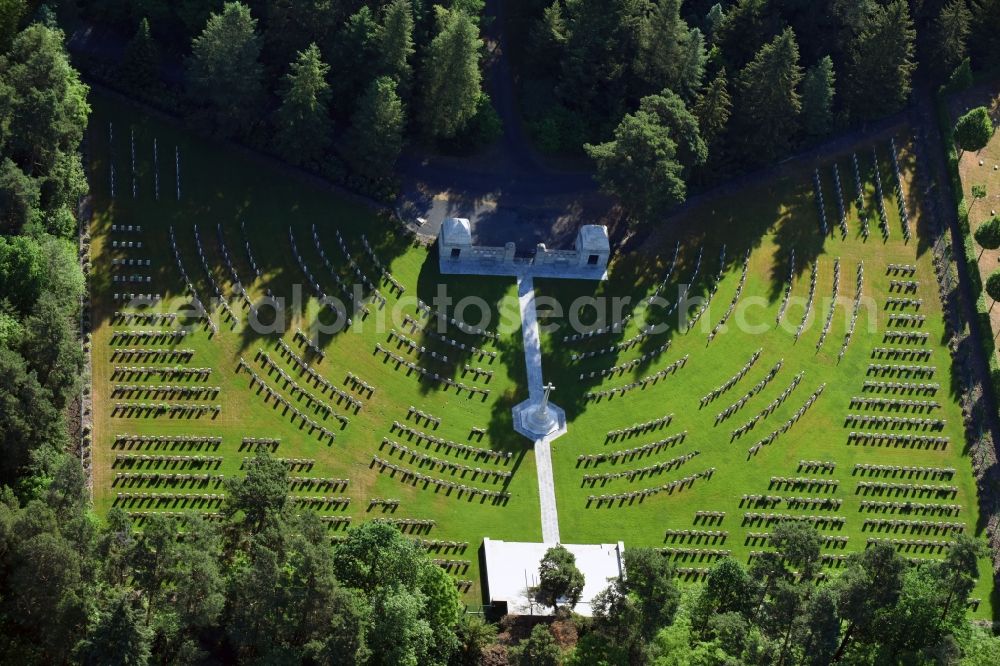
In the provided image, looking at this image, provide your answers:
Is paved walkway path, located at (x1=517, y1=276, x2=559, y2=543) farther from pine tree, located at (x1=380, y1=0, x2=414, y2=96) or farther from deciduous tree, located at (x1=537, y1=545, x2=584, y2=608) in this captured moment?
pine tree, located at (x1=380, y1=0, x2=414, y2=96)

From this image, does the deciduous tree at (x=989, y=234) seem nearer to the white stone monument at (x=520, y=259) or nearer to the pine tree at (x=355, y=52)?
the white stone monument at (x=520, y=259)

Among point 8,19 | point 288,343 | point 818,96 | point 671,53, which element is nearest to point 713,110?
point 671,53

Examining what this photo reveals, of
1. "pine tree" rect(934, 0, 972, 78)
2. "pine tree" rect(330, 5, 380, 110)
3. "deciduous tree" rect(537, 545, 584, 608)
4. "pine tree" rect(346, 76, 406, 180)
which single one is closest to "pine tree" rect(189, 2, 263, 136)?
"pine tree" rect(330, 5, 380, 110)

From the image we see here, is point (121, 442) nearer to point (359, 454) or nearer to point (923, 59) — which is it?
point (359, 454)

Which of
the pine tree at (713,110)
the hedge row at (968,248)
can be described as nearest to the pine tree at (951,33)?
the hedge row at (968,248)

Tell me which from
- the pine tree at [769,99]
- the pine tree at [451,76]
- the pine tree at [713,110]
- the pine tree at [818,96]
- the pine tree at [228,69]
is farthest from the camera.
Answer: the pine tree at [818,96]

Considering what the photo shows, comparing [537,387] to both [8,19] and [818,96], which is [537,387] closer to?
[818,96]
